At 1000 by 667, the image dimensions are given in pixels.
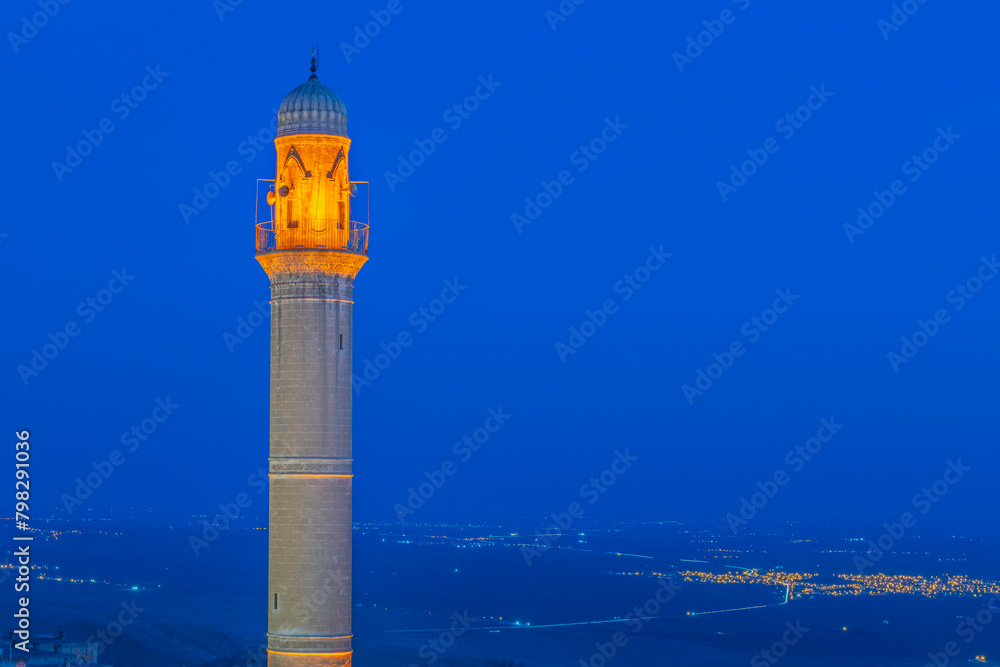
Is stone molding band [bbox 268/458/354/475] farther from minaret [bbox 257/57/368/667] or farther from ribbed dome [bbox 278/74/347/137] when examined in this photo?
ribbed dome [bbox 278/74/347/137]

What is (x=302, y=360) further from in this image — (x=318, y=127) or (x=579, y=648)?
(x=579, y=648)

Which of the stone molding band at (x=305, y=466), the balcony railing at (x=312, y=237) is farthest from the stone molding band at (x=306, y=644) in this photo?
the balcony railing at (x=312, y=237)

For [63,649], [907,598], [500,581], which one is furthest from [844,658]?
[500,581]

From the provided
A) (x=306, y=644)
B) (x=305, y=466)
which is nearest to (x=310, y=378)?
(x=305, y=466)

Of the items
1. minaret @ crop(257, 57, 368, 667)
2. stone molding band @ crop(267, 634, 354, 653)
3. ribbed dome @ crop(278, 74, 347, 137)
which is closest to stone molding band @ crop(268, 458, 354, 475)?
minaret @ crop(257, 57, 368, 667)

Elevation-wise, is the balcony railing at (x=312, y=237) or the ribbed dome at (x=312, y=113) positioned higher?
the ribbed dome at (x=312, y=113)

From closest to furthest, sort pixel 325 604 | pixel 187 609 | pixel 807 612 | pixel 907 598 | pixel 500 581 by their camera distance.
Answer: pixel 325 604 → pixel 187 609 → pixel 807 612 → pixel 907 598 → pixel 500 581

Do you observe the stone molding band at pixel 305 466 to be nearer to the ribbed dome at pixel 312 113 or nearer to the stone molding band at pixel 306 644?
the stone molding band at pixel 306 644
